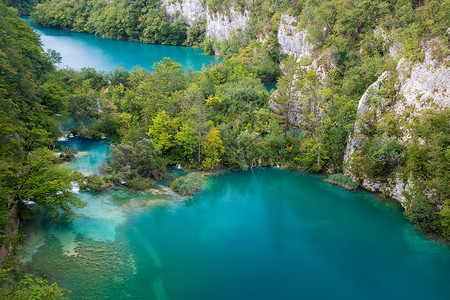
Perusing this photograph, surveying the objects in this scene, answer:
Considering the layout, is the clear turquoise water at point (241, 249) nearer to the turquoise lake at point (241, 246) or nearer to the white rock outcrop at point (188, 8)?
the turquoise lake at point (241, 246)

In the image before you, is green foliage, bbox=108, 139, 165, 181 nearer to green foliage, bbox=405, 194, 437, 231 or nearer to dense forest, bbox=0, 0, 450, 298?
dense forest, bbox=0, 0, 450, 298

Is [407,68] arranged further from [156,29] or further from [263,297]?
[156,29]

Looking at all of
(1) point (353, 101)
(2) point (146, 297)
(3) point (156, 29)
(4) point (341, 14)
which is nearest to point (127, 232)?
(2) point (146, 297)

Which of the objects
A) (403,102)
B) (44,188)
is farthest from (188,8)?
(44,188)

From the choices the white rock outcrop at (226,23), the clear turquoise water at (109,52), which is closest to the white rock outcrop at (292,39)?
the white rock outcrop at (226,23)

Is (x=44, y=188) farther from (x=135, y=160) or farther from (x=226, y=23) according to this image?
(x=226, y=23)
